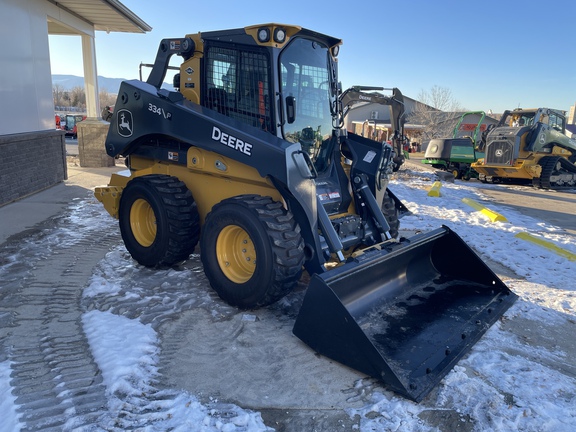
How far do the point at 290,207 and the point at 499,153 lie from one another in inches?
517

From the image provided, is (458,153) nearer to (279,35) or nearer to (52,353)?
(279,35)

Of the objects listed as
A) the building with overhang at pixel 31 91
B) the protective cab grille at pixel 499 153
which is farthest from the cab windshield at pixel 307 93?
the protective cab grille at pixel 499 153

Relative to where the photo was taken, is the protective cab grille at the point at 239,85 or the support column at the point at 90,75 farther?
the support column at the point at 90,75

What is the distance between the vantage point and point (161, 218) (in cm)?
482

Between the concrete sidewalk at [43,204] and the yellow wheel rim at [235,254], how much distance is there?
3.62 metres

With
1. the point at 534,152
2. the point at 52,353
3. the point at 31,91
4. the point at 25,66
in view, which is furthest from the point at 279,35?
the point at 534,152

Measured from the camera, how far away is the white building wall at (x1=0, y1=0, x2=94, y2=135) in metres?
8.19

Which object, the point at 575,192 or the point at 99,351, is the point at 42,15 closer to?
the point at 99,351

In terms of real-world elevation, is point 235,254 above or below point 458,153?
below

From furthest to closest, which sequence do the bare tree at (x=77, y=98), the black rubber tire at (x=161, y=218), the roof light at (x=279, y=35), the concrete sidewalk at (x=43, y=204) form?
the bare tree at (x=77, y=98)
the concrete sidewalk at (x=43, y=204)
the black rubber tire at (x=161, y=218)
the roof light at (x=279, y=35)

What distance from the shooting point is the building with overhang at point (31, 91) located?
8.23m

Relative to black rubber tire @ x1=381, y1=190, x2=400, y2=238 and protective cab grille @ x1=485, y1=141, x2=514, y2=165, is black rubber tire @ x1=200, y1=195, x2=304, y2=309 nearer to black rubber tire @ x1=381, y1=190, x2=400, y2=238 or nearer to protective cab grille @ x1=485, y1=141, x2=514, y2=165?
black rubber tire @ x1=381, y1=190, x2=400, y2=238

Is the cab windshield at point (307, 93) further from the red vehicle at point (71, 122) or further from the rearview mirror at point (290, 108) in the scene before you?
the red vehicle at point (71, 122)

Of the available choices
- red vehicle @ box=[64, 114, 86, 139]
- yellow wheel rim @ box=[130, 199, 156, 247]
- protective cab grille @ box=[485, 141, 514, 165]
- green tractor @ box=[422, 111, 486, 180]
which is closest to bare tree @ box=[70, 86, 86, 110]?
red vehicle @ box=[64, 114, 86, 139]
